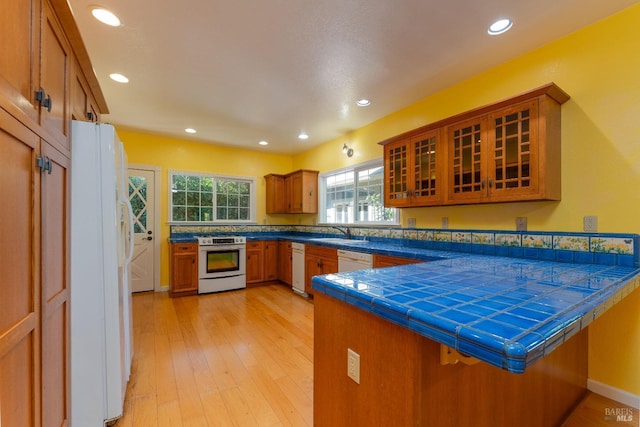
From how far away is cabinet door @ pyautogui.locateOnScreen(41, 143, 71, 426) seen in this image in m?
1.16

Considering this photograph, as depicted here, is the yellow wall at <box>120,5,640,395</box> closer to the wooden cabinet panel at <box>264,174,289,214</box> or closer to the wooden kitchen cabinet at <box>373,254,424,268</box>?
the wooden kitchen cabinet at <box>373,254,424,268</box>

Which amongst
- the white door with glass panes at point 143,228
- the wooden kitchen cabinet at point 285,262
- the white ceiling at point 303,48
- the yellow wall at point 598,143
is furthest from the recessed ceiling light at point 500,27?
the white door with glass panes at point 143,228

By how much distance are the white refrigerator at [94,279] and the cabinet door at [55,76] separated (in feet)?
0.48

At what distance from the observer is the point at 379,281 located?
1233 mm

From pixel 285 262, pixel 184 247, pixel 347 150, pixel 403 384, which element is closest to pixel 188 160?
pixel 184 247

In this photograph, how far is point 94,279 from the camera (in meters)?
1.53

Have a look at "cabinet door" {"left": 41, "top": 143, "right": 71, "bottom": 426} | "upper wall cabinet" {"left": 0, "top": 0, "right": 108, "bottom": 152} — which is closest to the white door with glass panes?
"upper wall cabinet" {"left": 0, "top": 0, "right": 108, "bottom": 152}

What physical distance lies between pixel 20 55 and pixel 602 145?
321 centimetres

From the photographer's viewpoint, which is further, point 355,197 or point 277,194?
point 277,194

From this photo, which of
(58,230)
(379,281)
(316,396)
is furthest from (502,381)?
(58,230)

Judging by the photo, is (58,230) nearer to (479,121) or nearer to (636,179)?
(479,121)

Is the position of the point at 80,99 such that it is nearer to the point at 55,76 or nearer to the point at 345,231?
the point at 55,76

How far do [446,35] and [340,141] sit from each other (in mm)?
2593

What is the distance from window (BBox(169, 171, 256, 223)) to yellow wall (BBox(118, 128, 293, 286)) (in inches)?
4.3
